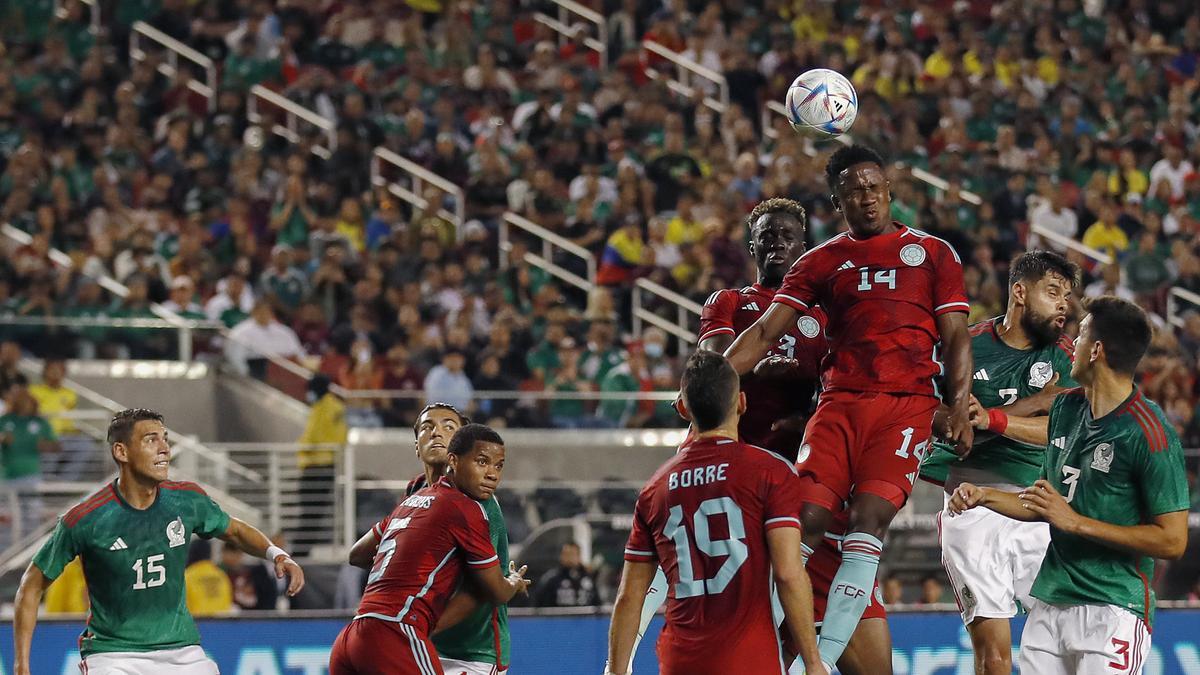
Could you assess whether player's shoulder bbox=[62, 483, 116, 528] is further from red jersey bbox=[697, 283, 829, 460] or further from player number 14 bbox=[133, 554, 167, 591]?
red jersey bbox=[697, 283, 829, 460]

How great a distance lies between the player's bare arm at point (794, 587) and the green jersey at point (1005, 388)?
2.17 meters

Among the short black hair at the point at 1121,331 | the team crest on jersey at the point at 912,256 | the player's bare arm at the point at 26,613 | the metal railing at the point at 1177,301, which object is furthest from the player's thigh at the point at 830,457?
the metal railing at the point at 1177,301

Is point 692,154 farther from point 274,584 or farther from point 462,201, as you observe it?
point 274,584

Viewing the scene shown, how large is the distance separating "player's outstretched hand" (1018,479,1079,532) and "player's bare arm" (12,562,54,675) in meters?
4.60

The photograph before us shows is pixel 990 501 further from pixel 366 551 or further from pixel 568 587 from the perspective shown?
pixel 568 587

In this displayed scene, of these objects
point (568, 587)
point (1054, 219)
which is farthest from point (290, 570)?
point (1054, 219)

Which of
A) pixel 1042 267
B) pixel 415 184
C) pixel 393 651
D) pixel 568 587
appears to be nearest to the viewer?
pixel 393 651

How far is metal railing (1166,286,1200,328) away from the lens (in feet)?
62.0

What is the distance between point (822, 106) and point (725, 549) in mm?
2847

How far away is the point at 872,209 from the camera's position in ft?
24.7

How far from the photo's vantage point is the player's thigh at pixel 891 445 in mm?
7355

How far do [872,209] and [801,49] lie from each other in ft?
51.0

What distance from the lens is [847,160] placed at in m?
7.49

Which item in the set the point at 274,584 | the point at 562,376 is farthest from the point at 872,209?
the point at 562,376
